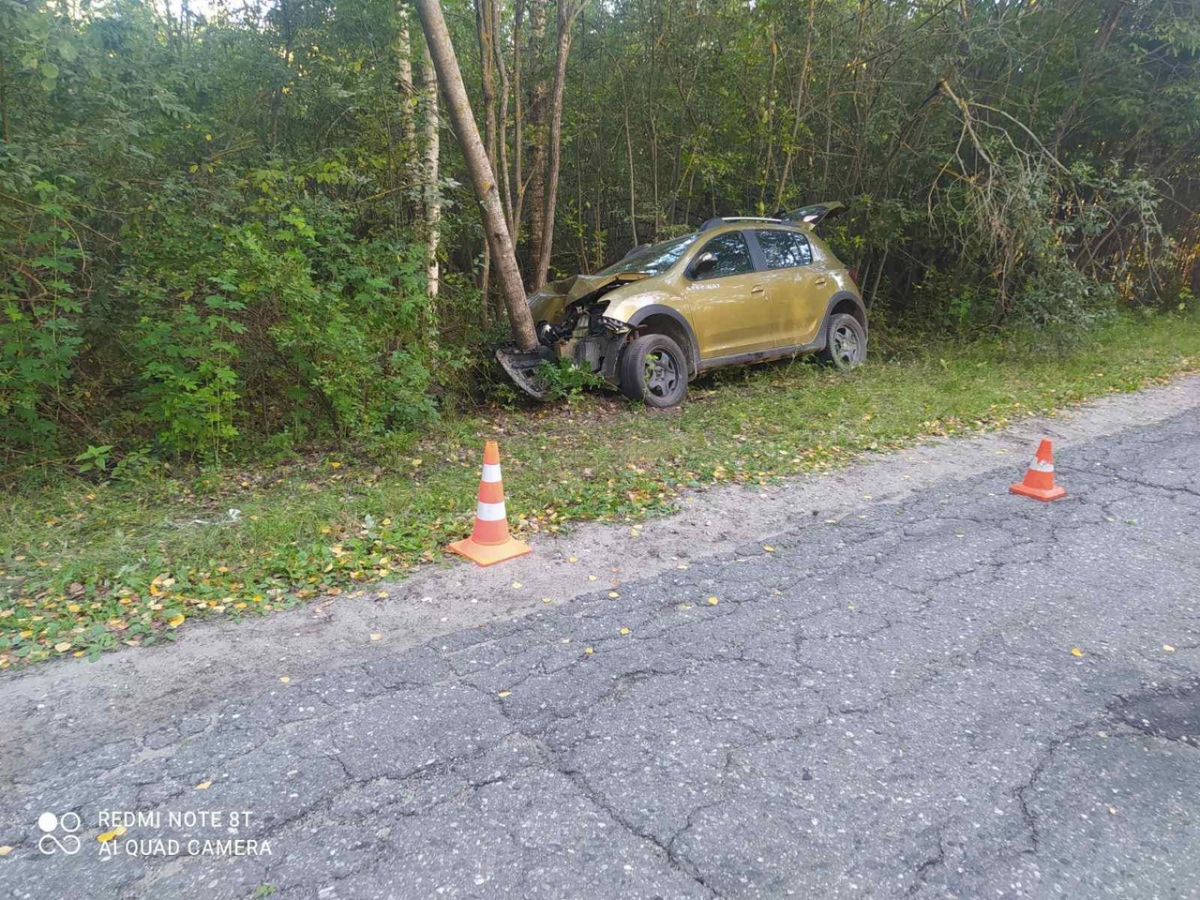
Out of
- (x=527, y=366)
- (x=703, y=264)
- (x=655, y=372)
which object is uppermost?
(x=703, y=264)

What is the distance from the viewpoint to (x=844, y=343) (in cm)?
1003

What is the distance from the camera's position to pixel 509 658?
132 inches

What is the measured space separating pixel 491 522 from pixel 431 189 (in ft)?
15.5

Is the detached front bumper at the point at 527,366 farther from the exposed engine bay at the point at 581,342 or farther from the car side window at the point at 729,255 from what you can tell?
the car side window at the point at 729,255

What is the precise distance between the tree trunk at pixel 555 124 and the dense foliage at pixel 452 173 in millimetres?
472

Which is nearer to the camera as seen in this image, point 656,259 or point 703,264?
point 703,264

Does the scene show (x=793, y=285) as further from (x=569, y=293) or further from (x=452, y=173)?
(x=452, y=173)

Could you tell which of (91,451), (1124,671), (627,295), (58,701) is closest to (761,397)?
(627,295)

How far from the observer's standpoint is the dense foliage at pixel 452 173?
6102 millimetres

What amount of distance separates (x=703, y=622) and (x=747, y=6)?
37.7ft

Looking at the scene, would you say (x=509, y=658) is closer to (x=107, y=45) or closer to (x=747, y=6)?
(x=107, y=45)

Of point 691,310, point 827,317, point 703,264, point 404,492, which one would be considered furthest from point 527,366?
point 827,317

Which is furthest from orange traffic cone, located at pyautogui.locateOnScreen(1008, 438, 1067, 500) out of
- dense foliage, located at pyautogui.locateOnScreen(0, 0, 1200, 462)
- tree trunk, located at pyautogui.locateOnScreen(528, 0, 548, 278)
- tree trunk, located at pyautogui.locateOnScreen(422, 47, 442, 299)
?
tree trunk, located at pyautogui.locateOnScreen(528, 0, 548, 278)

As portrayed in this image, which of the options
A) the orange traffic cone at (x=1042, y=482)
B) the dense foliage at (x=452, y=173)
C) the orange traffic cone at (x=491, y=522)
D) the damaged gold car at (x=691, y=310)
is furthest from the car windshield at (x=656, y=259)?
the orange traffic cone at (x=491, y=522)
